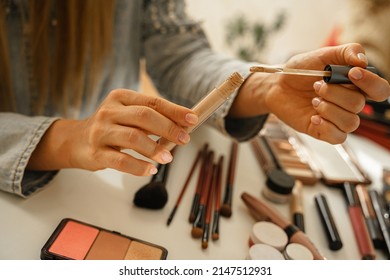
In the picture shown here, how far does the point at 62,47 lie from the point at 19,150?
0.21 metres

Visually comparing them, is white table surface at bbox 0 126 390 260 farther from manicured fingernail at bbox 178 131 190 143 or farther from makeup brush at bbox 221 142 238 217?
manicured fingernail at bbox 178 131 190 143

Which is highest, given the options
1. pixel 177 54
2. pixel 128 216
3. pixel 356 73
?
pixel 356 73

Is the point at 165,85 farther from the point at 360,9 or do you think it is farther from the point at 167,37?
the point at 360,9

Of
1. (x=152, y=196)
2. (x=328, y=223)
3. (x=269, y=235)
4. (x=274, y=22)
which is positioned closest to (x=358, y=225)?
(x=328, y=223)

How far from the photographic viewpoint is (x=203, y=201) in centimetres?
42

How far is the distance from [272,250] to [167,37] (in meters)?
0.42

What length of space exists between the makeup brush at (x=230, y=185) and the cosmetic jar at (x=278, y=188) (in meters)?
0.05

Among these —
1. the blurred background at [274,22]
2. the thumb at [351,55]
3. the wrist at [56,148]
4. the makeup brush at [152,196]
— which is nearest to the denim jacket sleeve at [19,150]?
the wrist at [56,148]

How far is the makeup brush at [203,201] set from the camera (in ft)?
1.22

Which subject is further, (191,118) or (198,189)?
(198,189)

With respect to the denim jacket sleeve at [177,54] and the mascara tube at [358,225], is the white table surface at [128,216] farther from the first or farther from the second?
the denim jacket sleeve at [177,54]

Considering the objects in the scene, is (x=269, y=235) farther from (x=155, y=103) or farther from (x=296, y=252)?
(x=155, y=103)

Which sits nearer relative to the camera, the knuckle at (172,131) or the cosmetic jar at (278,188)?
the knuckle at (172,131)
